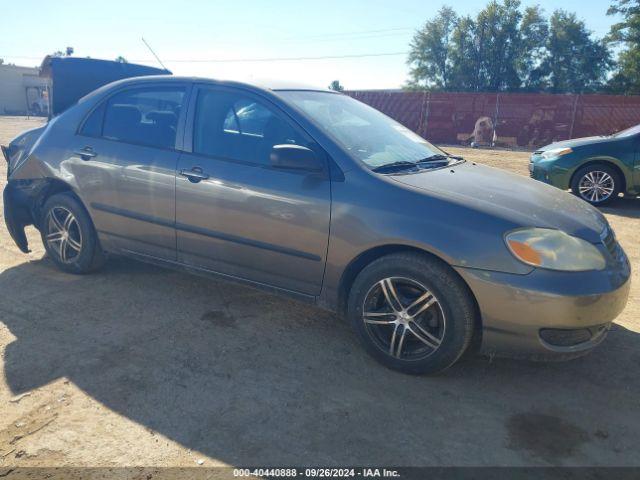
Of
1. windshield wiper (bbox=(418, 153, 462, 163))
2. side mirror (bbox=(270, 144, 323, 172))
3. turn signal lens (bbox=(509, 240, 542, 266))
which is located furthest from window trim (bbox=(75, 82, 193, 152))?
turn signal lens (bbox=(509, 240, 542, 266))

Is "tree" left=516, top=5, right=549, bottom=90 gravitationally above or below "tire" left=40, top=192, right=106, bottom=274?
above

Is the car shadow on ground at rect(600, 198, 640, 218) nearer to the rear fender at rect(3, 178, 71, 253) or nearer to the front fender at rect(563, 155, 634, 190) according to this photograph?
the front fender at rect(563, 155, 634, 190)

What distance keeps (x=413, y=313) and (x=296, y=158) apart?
1.15 meters

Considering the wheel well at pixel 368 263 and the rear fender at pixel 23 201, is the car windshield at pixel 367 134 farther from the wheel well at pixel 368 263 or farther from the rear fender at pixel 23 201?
the rear fender at pixel 23 201

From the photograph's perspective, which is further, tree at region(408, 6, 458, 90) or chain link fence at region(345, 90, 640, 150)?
tree at region(408, 6, 458, 90)

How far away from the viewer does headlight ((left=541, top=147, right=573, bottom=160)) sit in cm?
788

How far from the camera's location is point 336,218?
9.84 feet

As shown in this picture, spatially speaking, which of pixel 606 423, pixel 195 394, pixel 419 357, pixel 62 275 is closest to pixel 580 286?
pixel 606 423

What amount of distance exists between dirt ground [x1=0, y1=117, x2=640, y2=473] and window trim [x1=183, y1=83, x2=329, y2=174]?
1130 millimetres

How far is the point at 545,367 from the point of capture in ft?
10.1

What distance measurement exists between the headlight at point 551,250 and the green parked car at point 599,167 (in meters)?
5.68

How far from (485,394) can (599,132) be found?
20183mm

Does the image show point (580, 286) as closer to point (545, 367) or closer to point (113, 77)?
point (545, 367)

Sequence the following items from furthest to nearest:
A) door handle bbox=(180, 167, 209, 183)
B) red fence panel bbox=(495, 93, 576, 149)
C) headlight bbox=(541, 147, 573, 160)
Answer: red fence panel bbox=(495, 93, 576, 149), headlight bbox=(541, 147, 573, 160), door handle bbox=(180, 167, 209, 183)
